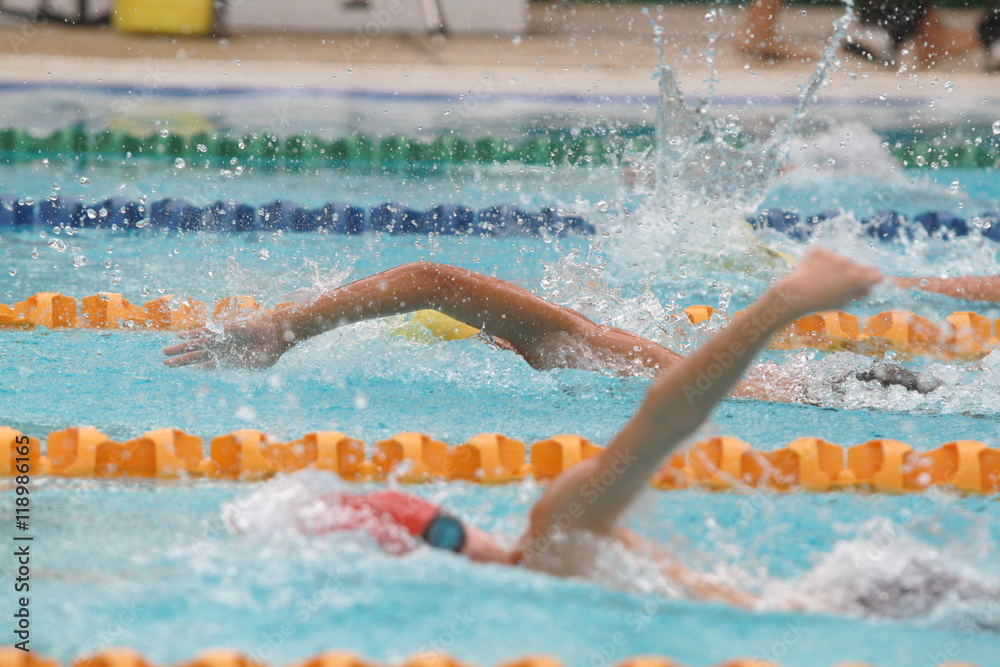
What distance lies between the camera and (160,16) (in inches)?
295

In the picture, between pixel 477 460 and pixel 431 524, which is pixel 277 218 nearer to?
Answer: pixel 477 460

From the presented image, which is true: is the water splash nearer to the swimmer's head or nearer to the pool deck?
the swimmer's head

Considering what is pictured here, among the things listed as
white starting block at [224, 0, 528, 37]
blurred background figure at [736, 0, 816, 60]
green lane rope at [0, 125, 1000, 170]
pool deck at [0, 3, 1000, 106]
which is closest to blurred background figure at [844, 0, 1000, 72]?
pool deck at [0, 3, 1000, 106]

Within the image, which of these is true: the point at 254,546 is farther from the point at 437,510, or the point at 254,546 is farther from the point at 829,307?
the point at 829,307

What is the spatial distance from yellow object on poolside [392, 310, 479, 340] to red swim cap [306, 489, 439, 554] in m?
1.15

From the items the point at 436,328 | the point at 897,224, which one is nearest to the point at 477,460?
the point at 436,328

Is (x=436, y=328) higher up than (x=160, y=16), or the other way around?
(x=160, y=16)

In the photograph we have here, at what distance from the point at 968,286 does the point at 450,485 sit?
6.42ft

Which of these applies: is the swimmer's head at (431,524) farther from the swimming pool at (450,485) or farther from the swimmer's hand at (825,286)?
the swimmer's hand at (825,286)

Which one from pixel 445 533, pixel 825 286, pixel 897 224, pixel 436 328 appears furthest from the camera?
pixel 897 224

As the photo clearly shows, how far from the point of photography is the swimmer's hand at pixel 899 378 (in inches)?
94.1

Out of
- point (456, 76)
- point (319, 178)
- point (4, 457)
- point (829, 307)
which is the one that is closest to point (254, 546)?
point (4, 457)

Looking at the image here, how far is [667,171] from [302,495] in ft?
6.99

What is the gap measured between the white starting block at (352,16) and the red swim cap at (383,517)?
663 centimetres
